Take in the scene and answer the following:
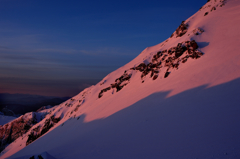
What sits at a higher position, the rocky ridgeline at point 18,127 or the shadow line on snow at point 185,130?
the rocky ridgeline at point 18,127

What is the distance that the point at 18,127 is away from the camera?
4253 cm

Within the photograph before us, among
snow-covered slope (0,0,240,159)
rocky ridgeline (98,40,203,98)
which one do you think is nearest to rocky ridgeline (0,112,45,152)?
snow-covered slope (0,0,240,159)

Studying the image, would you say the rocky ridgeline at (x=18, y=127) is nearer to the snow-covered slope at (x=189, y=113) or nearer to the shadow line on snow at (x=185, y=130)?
the snow-covered slope at (x=189, y=113)

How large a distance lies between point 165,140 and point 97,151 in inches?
142

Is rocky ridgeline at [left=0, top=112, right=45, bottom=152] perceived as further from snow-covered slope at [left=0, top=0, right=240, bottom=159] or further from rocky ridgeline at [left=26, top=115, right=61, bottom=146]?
snow-covered slope at [left=0, top=0, right=240, bottom=159]

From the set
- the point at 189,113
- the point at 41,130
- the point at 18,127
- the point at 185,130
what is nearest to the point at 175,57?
the point at 189,113

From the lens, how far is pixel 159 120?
8.54m

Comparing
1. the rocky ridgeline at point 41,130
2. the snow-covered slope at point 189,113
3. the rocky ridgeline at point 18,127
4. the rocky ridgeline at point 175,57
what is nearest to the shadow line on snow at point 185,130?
the snow-covered slope at point 189,113

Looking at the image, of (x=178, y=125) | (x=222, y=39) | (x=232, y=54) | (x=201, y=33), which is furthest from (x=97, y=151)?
(x=201, y=33)

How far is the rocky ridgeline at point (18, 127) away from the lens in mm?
41375

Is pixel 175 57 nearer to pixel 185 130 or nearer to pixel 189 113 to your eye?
pixel 189 113

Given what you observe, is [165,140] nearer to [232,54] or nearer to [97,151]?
[97,151]

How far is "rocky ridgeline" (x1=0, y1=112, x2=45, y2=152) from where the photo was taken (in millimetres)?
41375

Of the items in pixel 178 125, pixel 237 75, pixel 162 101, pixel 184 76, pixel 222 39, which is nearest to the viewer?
pixel 178 125
